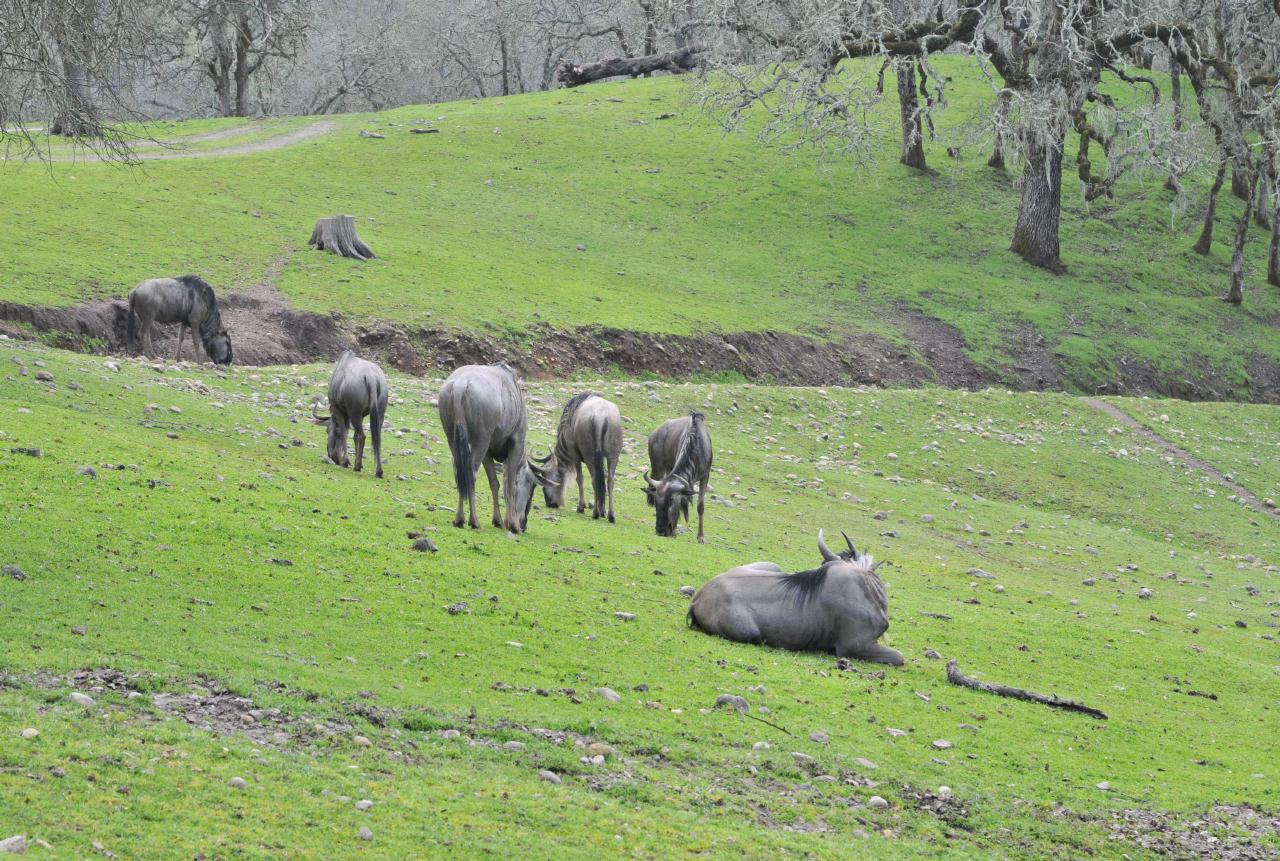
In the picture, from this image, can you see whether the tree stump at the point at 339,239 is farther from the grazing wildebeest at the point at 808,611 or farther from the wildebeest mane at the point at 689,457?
the grazing wildebeest at the point at 808,611

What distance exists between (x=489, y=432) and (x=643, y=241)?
29.0 meters

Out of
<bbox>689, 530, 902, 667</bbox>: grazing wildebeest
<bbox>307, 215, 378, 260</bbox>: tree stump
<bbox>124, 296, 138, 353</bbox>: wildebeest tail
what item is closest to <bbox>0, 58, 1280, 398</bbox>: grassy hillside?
<bbox>307, 215, 378, 260</bbox>: tree stump

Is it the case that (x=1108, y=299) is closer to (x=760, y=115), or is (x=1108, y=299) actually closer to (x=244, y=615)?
(x=760, y=115)

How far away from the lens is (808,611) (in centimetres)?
1307

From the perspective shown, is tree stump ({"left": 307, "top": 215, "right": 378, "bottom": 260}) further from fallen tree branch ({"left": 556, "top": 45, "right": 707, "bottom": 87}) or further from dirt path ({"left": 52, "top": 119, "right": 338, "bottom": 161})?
fallen tree branch ({"left": 556, "top": 45, "right": 707, "bottom": 87})

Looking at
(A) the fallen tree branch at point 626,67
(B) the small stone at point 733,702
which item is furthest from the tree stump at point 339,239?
(A) the fallen tree branch at point 626,67

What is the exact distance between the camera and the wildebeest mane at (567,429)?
19172 mm

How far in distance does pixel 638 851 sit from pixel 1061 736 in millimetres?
5213

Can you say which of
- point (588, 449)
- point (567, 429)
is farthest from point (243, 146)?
point (588, 449)

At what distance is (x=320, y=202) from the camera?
41.9 metres

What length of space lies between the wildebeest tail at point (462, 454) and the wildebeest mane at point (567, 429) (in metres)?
3.62

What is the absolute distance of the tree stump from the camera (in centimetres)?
3584

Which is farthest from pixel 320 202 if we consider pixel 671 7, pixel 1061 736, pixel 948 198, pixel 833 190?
pixel 1061 736

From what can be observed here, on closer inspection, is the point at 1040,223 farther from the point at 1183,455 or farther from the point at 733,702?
the point at 733,702
